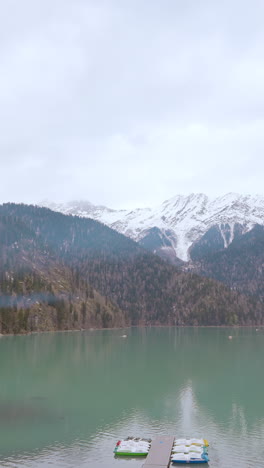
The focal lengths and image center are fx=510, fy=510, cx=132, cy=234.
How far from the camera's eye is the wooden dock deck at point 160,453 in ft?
159

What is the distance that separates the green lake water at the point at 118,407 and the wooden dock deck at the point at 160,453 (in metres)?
1.37

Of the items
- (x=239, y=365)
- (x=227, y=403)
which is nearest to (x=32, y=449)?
(x=227, y=403)

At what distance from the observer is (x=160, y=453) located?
169 ft

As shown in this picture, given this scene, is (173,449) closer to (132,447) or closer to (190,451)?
(190,451)

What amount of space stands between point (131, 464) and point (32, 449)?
10589mm

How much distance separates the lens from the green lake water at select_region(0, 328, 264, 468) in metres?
52.4

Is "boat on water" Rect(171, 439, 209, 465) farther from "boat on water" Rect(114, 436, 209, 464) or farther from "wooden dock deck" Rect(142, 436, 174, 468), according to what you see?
"wooden dock deck" Rect(142, 436, 174, 468)

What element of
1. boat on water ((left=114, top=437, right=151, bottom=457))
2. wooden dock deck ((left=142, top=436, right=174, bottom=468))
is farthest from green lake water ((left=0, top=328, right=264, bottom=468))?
wooden dock deck ((left=142, top=436, right=174, bottom=468))

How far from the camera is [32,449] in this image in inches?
2058

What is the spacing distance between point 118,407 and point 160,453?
25254 mm

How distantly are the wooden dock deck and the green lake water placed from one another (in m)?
1.37

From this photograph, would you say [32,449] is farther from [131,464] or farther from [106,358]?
[106,358]

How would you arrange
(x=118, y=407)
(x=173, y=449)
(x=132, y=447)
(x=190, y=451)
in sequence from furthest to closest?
(x=118, y=407), (x=132, y=447), (x=173, y=449), (x=190, y=451)

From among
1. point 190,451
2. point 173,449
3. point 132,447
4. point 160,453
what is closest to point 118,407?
point 132,447
